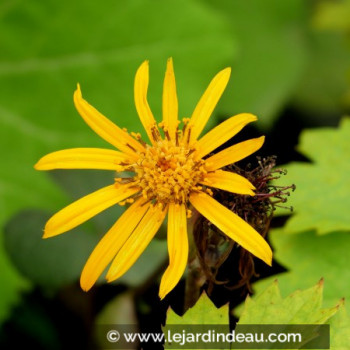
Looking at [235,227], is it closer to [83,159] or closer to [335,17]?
[83,159]

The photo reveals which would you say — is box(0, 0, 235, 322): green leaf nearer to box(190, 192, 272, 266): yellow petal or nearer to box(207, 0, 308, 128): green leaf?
box(207, 0, 308, 128): green leaf

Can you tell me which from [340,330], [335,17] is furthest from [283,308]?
[335,17]

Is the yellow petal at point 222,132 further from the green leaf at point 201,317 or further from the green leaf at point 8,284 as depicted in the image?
the green leaf at point 8,284

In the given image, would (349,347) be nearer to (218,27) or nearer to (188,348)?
(188,348)
